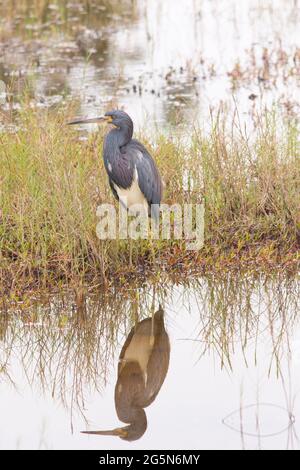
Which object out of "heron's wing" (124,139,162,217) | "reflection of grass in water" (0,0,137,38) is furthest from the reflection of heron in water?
"reflection of grass in water" (0,0,137,38)

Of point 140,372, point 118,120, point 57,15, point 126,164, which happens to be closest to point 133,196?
point 126,164

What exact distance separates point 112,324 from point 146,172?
118cm

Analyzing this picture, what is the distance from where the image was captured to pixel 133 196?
666 cm

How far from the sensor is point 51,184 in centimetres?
627

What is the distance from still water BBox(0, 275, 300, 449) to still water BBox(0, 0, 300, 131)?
2.86 meters

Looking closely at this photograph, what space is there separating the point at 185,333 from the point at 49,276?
0.99 meters

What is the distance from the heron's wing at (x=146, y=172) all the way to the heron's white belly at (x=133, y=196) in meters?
0.06

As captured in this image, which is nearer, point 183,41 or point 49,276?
point 49,276

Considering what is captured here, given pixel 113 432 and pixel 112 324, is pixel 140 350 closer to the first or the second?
pixel 112 324

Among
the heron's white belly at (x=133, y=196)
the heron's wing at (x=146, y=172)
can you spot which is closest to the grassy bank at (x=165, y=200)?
the heron's white belly at (x=133, y=196)

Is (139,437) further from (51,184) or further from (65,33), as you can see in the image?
(65,33)

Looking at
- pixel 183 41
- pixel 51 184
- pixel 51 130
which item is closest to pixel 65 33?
pixel 183 41

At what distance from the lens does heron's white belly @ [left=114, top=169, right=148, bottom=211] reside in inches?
260

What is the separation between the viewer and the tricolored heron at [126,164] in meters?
6.49
